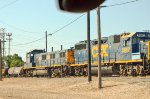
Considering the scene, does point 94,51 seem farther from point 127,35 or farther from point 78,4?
point 78,4

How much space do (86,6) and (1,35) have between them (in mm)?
106202

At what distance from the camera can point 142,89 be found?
20.8m

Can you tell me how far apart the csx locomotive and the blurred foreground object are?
28745mm

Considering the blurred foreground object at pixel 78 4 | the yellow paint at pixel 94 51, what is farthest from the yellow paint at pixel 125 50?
the blurred foreground object at pixel 78 4

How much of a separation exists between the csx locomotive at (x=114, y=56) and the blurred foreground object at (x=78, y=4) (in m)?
28.7

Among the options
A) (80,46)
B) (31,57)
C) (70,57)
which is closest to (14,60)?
(31,57)

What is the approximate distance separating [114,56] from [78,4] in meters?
32.5

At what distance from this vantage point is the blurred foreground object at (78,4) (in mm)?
1552

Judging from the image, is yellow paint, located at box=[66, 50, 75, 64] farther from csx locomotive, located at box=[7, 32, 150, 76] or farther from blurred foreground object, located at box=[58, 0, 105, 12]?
blurred foreground object, located at box=[58, 0, 105, 12]

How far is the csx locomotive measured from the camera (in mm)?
31047

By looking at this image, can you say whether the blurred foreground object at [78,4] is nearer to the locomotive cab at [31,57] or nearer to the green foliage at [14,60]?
the locomotive cab at [31,57]

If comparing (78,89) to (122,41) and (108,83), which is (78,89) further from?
(122,41)

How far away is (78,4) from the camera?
1567 millimetres

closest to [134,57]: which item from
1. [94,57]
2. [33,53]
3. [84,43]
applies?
[94,57]
